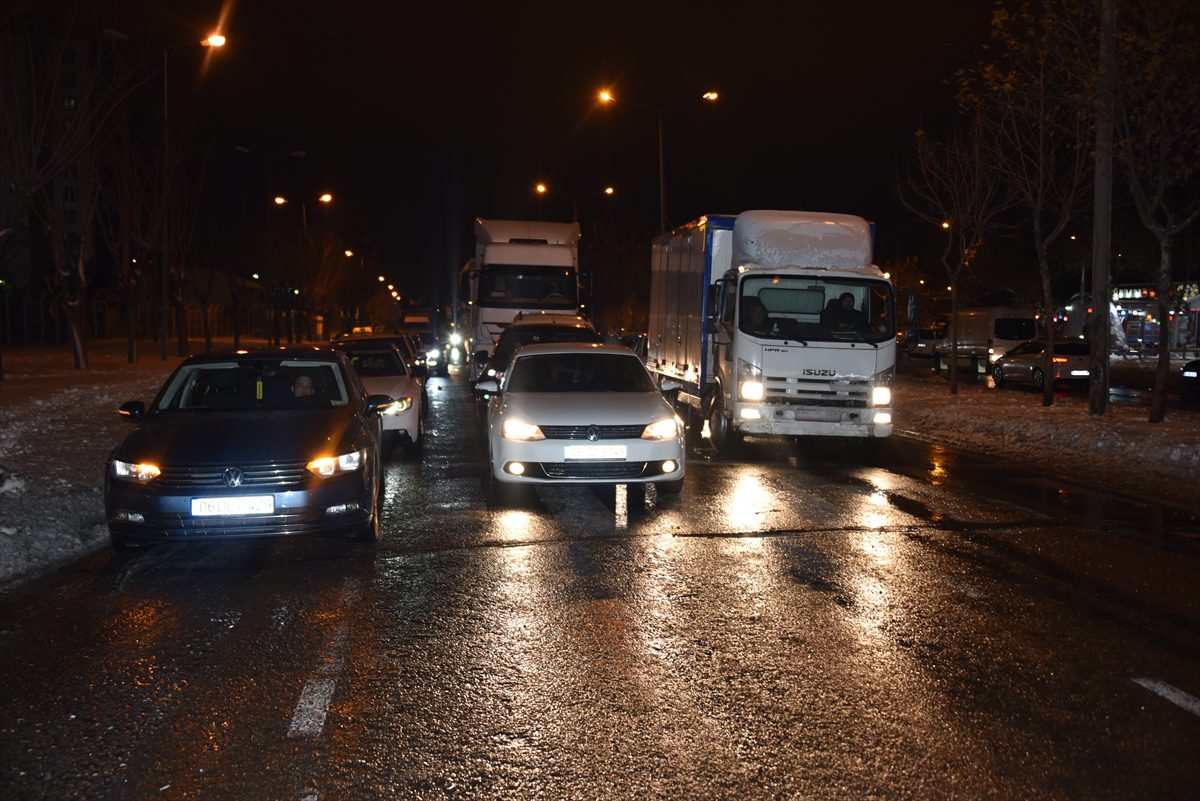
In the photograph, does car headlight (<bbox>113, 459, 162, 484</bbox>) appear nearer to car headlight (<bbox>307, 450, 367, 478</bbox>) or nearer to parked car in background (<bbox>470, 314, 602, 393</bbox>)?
car headlight (<bbox>307, 450, 367, 478</bbox>)

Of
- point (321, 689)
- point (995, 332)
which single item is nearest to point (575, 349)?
point (321, 689)

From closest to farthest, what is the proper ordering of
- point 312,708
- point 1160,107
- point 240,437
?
point 312,708, point 240,437, point 1160,107

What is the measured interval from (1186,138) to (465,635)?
47.1ft

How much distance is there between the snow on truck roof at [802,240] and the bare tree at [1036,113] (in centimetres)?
425

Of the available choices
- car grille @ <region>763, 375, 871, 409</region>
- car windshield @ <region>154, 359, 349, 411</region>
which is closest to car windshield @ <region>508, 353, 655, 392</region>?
car windshield @ <region>154, 359, 349, 411</region>

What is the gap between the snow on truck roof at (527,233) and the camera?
2653 cm

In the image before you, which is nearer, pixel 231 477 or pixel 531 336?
pixel 231 477

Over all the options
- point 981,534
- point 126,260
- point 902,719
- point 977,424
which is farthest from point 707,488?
point 126,260

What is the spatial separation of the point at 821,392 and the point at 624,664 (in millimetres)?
9115

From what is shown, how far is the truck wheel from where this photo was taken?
583 inches

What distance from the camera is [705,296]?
15.5m

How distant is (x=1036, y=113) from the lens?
1853 centimetres

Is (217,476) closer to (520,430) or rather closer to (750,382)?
(520,430)

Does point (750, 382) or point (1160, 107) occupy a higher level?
point (1160, 107)
